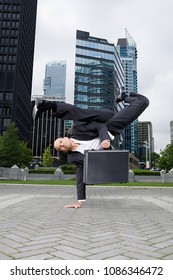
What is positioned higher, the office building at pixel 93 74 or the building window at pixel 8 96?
the office building at pixel 93 74

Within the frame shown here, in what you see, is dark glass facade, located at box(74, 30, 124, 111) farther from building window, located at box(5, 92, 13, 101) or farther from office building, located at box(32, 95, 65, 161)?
office building, located at box(32, 95, 65, 161)

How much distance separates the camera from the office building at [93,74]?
8538 cm

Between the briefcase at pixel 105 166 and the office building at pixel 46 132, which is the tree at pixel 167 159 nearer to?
the briefcase at pixel 105 166

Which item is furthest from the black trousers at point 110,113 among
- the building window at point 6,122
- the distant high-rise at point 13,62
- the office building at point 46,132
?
the office building at point 46,132

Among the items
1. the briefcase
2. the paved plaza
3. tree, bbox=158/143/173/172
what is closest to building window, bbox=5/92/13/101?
tree, bbox=158/143/173/172

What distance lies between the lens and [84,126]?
20.8 ft

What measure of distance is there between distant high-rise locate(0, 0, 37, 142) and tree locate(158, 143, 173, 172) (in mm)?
48328

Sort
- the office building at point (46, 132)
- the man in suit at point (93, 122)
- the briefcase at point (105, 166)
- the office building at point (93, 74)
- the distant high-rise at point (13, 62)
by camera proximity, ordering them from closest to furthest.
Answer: the briefcase at point (105, 166)
the man in suit at point (93, 122)
the distant high-rise at point (13, 62)
the office building at point (93, 74)
the office building at point (46, 132)

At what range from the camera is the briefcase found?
5195 mm

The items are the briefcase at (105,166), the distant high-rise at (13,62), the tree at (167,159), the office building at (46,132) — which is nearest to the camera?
the briefcase at (105,166)

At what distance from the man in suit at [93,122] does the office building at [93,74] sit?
78078mm

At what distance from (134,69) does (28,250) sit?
20128 cm

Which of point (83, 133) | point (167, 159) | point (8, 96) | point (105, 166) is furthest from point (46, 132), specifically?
point (105, 166)
